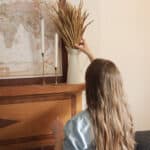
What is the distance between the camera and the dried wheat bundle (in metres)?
2.38

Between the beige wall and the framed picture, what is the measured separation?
0.30 metres

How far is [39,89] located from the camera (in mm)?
2320

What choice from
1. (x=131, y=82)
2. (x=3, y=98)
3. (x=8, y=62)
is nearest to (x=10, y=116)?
(x=3, y=98)

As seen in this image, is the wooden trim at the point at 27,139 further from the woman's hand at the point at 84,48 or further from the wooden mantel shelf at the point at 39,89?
Result: the woman's hand at the point at 84,48

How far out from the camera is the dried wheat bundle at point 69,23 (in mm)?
2381

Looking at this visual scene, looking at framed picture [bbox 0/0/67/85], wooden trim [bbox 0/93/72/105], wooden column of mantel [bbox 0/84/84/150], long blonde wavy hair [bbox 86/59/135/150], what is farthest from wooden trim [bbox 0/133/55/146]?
long blonde wavy hair [bbox 86/59/135/150]

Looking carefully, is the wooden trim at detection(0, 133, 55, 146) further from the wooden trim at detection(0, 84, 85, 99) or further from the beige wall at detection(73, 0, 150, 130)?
the beige wall at detection(73, 0, 150, 130)

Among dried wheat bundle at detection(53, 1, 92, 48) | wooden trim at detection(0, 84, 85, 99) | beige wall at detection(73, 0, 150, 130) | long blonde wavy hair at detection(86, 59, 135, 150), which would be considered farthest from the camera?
beige wall at detection(73, 0, 150, 130)

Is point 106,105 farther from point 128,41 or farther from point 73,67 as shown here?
point 128,41

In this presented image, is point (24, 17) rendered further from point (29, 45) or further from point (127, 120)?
point (127, 120)

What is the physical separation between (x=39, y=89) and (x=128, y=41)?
34.2 inches

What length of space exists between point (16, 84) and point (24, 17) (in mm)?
433

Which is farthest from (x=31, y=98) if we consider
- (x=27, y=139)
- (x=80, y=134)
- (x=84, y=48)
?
(x=80, y=134)

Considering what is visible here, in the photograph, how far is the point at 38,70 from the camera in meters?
2.44
